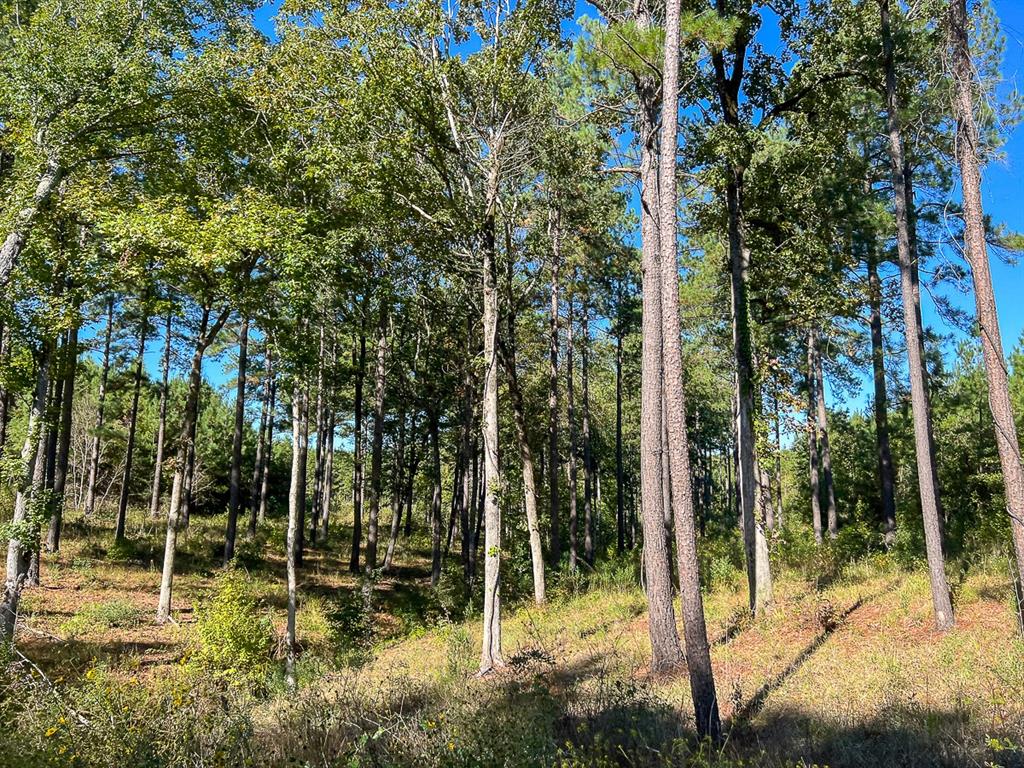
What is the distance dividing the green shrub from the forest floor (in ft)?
1.67

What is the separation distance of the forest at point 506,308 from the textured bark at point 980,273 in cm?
4

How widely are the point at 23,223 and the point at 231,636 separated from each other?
7.83 meters

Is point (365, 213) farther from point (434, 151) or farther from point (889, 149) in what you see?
point (889, 149)

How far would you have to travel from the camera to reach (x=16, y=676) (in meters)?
7.70

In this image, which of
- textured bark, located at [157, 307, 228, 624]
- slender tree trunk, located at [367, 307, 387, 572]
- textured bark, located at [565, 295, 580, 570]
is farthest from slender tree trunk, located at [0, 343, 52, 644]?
textured bark, located at [565, 295, 580, 570]

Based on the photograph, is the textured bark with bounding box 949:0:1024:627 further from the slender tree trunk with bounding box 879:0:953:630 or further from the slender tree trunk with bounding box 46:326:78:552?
the slender tree trunk with bounding box 46:326:78:552

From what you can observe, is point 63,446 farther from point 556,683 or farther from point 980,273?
point 980,273

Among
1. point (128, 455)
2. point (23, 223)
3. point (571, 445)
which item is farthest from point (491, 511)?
point (128, 455)

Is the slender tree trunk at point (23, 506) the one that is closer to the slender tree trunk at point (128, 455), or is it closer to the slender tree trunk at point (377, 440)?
the slender tree trunk at point (377, 440)

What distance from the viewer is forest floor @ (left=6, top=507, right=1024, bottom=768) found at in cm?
546

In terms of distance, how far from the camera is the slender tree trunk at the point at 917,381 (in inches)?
384

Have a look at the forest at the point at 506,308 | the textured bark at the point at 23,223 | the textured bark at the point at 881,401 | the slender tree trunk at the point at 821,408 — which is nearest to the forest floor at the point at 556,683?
the forest at the point at 506,308

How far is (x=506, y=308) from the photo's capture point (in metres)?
15.6

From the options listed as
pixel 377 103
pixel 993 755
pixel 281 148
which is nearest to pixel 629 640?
pixel 993 755
